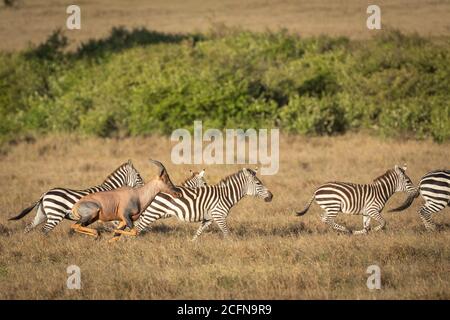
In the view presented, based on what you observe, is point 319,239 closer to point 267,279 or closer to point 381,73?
point 267,279

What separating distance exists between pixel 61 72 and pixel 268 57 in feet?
27.1

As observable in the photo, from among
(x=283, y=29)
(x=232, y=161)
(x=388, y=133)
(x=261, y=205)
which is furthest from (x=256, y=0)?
(x=261, y=205)

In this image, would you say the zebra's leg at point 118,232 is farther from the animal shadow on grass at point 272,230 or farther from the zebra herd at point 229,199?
the animal shadow on grass at point 272,230

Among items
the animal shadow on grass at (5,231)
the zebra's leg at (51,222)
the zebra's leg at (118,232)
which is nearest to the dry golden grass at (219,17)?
the animal shadow on grass at (5,231)

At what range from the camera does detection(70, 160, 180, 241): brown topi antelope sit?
1227 cm

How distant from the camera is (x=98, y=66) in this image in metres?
35.2

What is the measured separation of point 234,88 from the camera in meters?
28.8

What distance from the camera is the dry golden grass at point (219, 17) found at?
1571 inches

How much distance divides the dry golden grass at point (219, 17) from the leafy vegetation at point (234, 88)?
383 centimetres

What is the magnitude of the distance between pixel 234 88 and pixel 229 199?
620 inches

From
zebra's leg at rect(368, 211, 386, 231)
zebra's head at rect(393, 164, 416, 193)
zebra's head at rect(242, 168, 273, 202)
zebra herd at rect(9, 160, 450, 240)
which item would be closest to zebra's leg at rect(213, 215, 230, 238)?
zebra herd at rect(9, 160, 450, 240)

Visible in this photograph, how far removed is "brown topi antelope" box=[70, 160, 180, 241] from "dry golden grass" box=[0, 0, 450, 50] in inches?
1004
